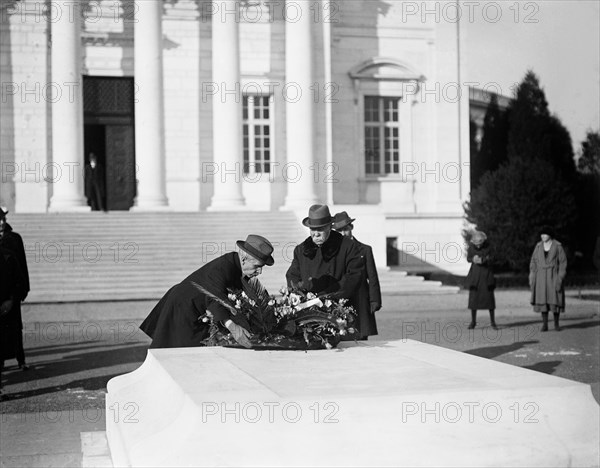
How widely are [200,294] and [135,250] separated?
1894 centimetres

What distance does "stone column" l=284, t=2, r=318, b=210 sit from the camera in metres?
31.8

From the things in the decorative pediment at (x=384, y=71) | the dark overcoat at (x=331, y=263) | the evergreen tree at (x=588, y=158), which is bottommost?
the dark overcoat at (x=331, y=263)

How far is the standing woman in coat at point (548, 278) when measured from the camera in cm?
1817

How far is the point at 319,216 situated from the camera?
934 cm

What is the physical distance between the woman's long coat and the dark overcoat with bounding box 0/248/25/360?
31.2 feet

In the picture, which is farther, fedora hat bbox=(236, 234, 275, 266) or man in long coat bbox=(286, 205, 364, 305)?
man in long coat bbox=(286, 205, 364, 305)

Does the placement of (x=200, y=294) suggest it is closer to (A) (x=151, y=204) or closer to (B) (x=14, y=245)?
(B) (x=14, y=245)

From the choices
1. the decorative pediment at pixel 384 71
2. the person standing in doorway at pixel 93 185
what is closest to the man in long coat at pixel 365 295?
the person standing in doorway at pixel 93 185

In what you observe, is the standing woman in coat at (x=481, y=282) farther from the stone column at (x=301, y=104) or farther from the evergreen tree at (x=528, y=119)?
the evergreen tree at (x=528, y=119)

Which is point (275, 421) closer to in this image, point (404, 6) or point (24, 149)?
point (24, 149)

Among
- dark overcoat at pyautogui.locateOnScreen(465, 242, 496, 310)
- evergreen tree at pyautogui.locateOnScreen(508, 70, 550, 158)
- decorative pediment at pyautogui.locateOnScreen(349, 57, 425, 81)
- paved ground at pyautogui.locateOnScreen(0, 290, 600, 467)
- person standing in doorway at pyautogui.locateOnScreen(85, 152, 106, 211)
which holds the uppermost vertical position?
decorative pediment at pyautogui.locateOnScreen(349, 57, 425, 81)

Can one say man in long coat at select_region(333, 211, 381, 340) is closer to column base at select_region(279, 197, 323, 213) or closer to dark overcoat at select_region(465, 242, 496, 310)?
dark overcoat at select_region(465, 242, 496, 310)

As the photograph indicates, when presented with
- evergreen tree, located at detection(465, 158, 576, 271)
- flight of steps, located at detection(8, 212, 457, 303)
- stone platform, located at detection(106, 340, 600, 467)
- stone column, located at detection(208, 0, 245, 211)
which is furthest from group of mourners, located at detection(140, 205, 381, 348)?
evergreen tree, located at detection(465, 158, 576, 271)

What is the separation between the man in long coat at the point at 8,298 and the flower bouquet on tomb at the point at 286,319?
4652 millimetres
